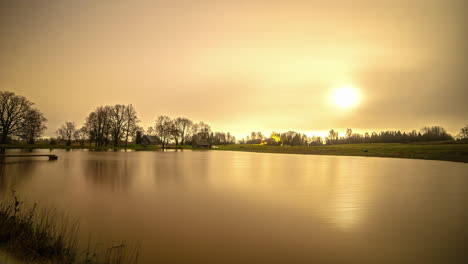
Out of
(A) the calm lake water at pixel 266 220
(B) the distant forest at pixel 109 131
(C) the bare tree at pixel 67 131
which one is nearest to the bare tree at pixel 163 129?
(B) the distant forest at pixel 109 131

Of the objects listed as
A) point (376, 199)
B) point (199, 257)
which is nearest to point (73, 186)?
point (199, 257)

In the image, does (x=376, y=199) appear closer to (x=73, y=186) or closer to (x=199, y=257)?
(x=199, y=257)

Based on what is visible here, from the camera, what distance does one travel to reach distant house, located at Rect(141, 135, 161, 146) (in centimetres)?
8994

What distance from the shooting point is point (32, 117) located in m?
41.3

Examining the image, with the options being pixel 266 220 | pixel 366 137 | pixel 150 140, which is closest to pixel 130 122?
pixel 150 140

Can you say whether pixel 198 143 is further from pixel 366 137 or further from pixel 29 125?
pixel 366 137

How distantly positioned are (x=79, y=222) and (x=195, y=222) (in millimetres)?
3680

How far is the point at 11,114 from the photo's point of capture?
39469 mm

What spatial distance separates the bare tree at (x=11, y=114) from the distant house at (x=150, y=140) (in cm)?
4880

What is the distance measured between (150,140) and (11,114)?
51.8 metres

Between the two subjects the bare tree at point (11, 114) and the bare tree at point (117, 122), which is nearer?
the bare tree at point (11, 114)

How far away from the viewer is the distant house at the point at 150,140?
89.9 m

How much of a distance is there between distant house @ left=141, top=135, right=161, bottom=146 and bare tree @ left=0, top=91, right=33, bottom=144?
48.8 m

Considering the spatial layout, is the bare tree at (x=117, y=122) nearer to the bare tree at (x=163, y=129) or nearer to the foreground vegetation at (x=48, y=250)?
the bare tree at (x=163, y=129)
